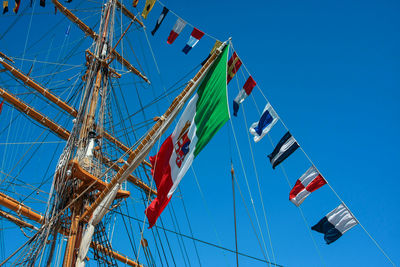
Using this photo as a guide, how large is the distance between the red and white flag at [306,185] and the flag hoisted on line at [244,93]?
276 centimetres

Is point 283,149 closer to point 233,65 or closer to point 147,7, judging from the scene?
point 233,65

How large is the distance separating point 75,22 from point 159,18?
30.7 feet

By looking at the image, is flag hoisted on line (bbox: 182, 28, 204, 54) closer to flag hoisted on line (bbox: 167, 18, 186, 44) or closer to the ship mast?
flag hoisted on line (bbox: 167, 18, 186, 44)

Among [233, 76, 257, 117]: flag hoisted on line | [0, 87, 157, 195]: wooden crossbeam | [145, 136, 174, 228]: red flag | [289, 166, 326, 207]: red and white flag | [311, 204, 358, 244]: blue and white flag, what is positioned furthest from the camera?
[0, 87, 157, 195]: wooden crossbeam

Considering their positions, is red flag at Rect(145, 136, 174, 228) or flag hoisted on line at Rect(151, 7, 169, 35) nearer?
red flag at Rect(145, 136, 174, 228)

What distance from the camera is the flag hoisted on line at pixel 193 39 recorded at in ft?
44.8

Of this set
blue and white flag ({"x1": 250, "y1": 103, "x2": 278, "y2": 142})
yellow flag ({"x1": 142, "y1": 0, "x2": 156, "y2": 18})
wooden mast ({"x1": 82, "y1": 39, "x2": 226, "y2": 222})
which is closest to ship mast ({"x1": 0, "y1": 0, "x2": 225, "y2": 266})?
wooden mast ({"x1": 82, "y1": 39, "x2": 226, "y2": 222})

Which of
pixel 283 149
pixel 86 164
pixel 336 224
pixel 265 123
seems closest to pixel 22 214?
pixel 86 164

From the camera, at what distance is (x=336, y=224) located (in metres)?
9.52

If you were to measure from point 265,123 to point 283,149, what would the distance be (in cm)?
88

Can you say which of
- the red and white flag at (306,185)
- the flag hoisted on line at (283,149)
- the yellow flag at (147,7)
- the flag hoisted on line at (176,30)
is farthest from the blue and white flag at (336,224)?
the yellow flag at (147,7)

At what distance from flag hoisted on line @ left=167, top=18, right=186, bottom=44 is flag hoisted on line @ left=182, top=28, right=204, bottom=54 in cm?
101

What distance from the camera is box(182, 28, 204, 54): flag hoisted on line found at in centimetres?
1366

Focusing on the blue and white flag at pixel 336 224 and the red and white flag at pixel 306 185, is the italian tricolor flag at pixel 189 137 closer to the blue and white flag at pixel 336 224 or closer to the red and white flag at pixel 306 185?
the red and white flag at pixel 306 185
